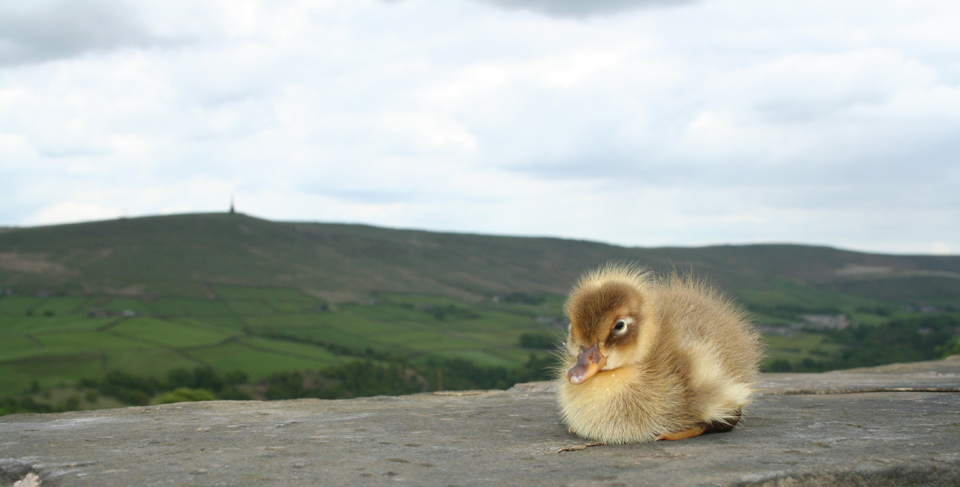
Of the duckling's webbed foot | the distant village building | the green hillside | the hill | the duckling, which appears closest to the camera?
the duckling

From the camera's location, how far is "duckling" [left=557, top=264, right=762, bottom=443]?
15.7 ft

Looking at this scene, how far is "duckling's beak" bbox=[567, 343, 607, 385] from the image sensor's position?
15.2ft

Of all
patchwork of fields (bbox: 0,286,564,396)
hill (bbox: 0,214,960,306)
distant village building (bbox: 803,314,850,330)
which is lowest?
patchwork of fields (bbox: 0,286,564,396)

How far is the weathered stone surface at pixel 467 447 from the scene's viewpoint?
149 inches

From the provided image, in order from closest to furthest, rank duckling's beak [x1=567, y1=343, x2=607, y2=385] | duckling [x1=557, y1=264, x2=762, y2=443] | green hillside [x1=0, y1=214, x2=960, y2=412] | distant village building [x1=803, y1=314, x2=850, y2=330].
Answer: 1. duckling's beak [x1=567, y1=343, x2=607, y2=385]
2. duckling [x1=557, y1=264, x2=762, y2=443]
3. green hillside [x1=0, y1=214, x2=960, y2=412]
4. distant village building [x1=803, y1=314, x2=850, y2=330]

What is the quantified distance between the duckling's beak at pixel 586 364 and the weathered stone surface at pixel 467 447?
1.75ft

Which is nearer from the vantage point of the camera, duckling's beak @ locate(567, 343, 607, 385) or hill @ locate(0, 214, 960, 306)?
duckling's beak @ locate(567, 343, 607, 385)

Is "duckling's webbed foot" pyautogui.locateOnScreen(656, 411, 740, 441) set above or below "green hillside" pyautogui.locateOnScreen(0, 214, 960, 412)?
above

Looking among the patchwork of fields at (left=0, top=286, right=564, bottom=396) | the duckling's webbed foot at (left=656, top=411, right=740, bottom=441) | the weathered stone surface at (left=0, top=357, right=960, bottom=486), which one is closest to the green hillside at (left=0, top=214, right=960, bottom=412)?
the patchwork of fields at (left=0, top=286, right=564, bottom=396)

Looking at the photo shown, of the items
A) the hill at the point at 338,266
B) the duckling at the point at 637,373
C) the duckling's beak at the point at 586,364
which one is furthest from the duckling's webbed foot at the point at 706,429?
the hill at the point at 338,266

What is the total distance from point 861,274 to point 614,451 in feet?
651

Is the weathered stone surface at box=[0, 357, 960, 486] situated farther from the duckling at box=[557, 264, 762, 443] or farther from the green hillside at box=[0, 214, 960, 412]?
the green hillside at box=[0, 214, 960, 412]

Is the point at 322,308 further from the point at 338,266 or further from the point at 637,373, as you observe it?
the point at 637,373

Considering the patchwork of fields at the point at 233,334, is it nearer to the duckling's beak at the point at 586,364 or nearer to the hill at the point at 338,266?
the hill at the point at 338,266
